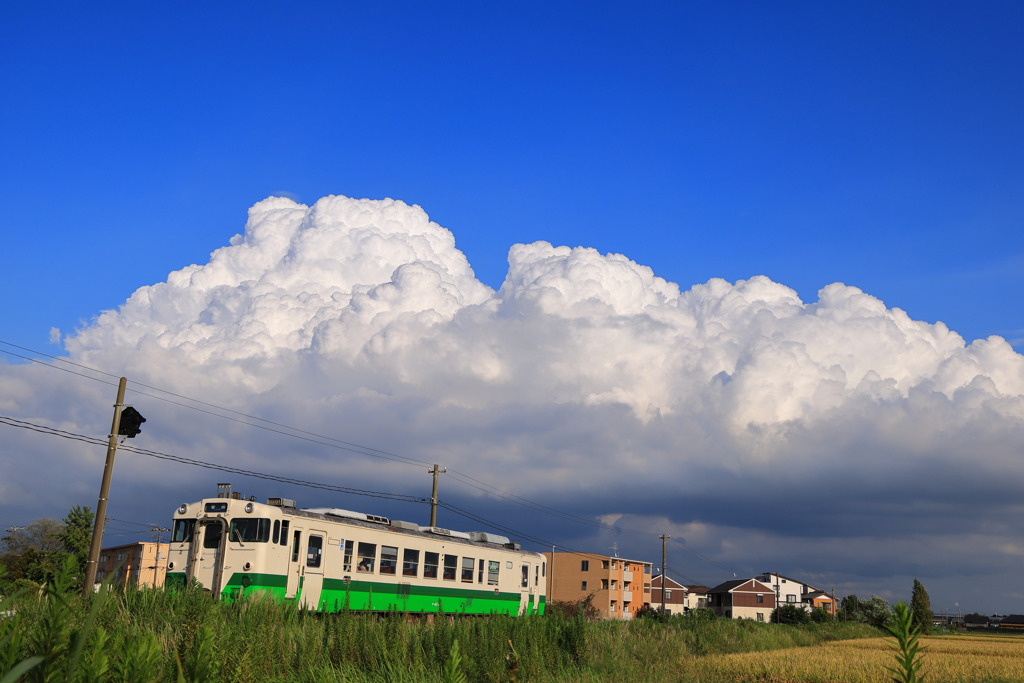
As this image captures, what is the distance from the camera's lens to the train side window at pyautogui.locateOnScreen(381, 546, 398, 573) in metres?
22.5

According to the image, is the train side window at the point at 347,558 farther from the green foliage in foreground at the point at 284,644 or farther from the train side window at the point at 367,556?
the green foliage in foreground at the point at 284,644

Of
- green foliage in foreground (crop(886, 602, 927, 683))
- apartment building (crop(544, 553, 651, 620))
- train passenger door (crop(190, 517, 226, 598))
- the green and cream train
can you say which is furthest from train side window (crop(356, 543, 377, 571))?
apartment building (crop(544, 553, 651, 620))

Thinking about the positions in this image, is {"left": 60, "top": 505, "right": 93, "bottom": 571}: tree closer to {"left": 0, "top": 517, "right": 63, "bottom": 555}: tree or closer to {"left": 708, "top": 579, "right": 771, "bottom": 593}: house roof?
{"left": 0, "top": 517, "right": 63, "bottom": 555}: tree

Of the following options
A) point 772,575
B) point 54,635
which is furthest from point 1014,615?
point 54,635

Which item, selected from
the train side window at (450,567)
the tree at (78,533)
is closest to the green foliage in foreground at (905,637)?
the train side window at (450,567)

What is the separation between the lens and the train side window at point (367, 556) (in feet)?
71.4

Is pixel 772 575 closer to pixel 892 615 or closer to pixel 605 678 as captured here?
pixel 605 678

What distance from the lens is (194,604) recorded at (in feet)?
40.8

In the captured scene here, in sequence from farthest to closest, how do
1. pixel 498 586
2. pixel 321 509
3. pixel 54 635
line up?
pixel 498 586 → pixel 321 509 → pixel 54 635

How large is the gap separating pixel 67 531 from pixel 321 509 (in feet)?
171

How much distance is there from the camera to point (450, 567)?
2548 cm

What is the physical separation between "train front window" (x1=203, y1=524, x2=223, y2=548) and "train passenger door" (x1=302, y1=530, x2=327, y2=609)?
2.40 m

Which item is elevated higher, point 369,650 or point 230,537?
point 230,537

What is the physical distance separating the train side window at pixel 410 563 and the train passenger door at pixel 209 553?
574 cm
